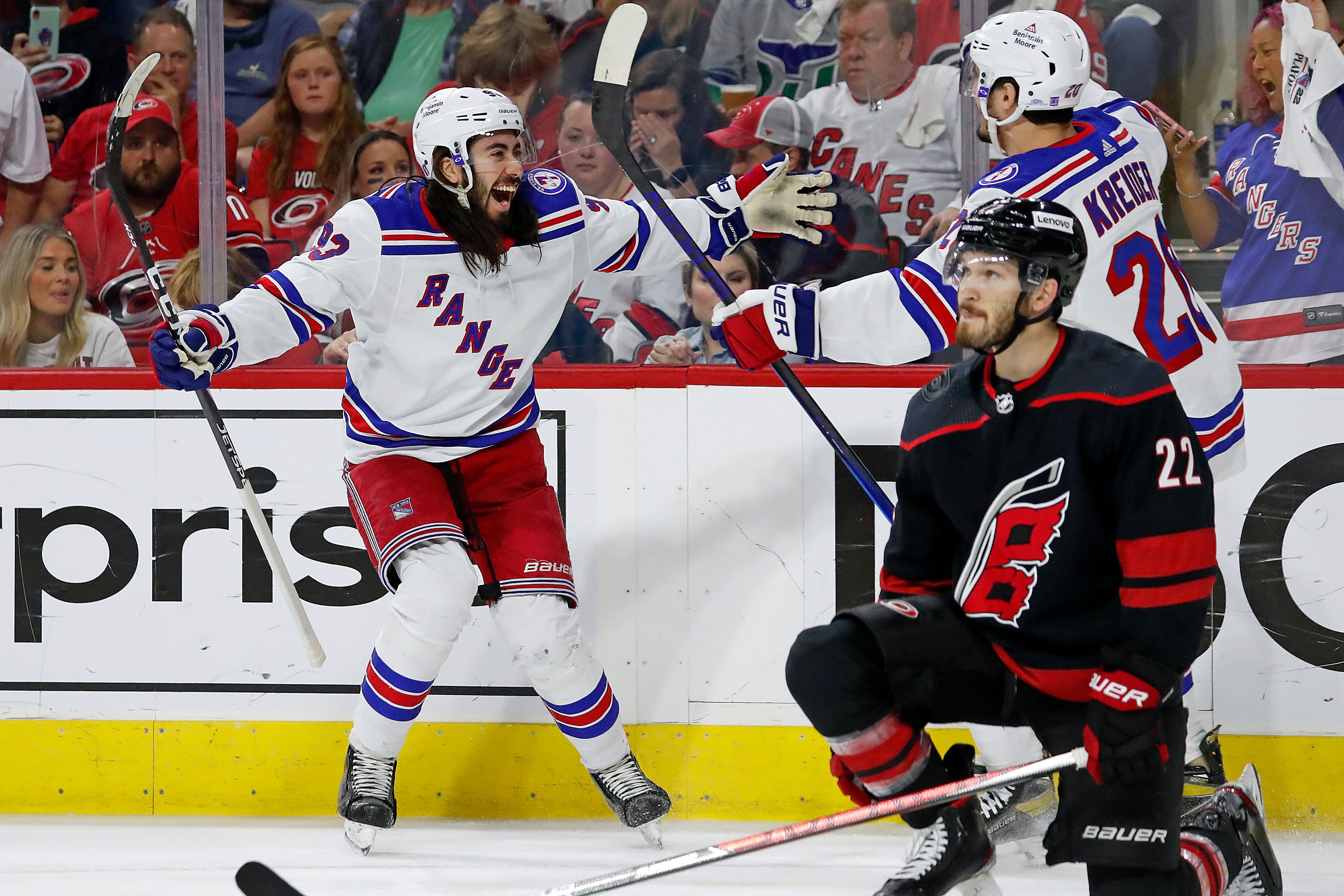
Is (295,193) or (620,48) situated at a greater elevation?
(620,48)

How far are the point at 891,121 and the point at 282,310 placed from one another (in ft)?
4.60

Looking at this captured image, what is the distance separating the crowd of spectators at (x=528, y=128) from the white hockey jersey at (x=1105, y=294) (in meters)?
0.66

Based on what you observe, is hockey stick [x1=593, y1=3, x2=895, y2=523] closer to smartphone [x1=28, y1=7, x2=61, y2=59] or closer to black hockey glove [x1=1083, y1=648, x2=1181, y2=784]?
black hockey glove [x1=1083, y1=648, x2=1181, y2=784]

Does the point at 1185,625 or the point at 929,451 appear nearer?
the point at 1185,625

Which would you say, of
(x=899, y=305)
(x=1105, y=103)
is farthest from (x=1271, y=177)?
(x=899, y=305)

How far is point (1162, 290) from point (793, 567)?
3.19 ft

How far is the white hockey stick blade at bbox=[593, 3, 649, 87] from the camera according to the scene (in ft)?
8.99

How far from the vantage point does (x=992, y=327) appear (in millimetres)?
1755

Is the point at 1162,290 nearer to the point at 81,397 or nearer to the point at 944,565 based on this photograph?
the point at 944,565

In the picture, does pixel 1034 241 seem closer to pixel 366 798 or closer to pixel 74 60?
pixel 366 798

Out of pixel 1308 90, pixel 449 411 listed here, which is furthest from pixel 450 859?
pixel 1308 90

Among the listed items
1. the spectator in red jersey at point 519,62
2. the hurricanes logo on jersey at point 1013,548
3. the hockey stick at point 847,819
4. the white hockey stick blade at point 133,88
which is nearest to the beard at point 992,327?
the hurricanes logo on jersey at point 1013,548

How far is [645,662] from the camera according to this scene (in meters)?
2.99

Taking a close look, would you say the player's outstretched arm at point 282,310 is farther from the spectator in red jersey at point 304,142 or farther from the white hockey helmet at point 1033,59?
the white hockey helmet at point 1033,59
